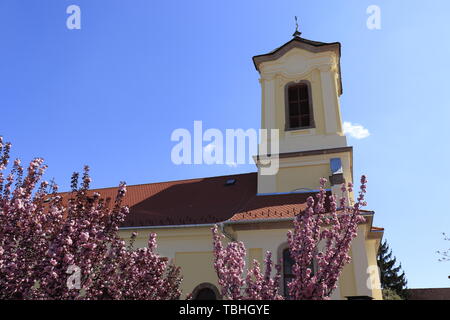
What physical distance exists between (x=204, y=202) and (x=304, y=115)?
6592 mm

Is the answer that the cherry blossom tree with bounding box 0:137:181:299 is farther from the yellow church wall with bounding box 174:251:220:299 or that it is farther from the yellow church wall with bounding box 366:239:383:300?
the yellow church wall with bounding box 366:239:383:300

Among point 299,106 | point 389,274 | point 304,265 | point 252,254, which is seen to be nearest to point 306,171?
point 299,106

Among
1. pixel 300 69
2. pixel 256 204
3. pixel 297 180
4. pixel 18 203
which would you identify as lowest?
pixel 18 203

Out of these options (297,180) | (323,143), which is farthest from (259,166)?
(323,143)

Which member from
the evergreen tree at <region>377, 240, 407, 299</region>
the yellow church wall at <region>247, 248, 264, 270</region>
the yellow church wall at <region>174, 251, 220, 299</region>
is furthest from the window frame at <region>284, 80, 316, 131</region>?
the evergreen tree at <region>377, 240, 407, 299</region>

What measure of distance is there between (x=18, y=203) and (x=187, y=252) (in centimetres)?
947

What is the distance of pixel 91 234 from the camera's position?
6.13 m

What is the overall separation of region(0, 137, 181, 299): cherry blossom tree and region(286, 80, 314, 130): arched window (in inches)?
469

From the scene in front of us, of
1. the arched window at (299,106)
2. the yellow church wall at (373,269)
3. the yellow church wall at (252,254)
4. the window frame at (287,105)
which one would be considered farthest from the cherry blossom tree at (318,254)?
the arched window at (299,106)

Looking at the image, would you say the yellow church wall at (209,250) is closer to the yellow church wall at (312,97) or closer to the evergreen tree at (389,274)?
the yellow church wall at (312,97)

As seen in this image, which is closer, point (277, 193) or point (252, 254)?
point (252, 254)

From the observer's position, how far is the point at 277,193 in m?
16.1

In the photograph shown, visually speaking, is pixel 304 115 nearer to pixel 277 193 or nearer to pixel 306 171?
pixel 306 171
